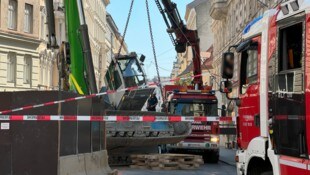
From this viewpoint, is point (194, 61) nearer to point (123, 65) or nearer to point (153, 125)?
point (123, 65)

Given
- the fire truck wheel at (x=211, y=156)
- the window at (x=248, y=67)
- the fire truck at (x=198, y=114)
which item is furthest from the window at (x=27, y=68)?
the window at (x=248, y=67)

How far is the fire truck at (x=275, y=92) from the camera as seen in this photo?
548 cm

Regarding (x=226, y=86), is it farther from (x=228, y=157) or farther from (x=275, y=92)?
(x=228, y=157)

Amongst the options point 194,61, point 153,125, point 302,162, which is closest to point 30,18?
point 194,61

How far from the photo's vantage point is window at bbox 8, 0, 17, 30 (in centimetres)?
3406

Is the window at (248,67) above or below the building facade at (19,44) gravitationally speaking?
below

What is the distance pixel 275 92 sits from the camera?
6.07m

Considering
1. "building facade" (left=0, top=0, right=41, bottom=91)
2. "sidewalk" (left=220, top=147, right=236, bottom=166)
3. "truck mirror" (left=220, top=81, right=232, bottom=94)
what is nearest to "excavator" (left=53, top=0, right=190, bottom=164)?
"truck mirror" (left=220, top=81, right=232, bottom=94)

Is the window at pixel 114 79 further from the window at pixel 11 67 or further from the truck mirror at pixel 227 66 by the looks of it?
the window at pixel 11 67

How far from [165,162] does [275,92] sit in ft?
29.8

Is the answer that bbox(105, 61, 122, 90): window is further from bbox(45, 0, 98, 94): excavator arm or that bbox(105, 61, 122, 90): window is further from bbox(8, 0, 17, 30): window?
bbox(8, 0, 17, 30): window

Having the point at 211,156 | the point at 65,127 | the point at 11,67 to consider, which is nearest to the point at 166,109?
the point at 211,156

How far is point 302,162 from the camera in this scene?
5.45 m

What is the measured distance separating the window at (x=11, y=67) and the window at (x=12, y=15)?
1938mm
